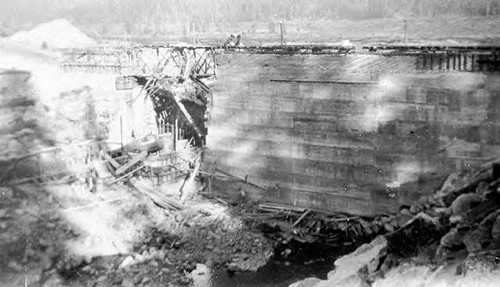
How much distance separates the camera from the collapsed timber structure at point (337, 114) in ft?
54.1

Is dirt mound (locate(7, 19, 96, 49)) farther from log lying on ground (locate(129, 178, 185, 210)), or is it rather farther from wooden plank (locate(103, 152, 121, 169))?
log lying on ground (locate(129, 178, 185, 210))

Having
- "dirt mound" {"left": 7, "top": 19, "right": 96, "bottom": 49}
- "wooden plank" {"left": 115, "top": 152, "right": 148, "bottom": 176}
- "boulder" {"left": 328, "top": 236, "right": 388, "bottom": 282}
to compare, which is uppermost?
"dirt mound" {"left": 7, "top": 19, "right": 96, "bottom": 49}

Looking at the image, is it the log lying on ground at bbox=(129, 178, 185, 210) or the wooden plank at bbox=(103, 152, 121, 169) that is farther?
the wooden plank at bbox=(103, 152, 121, 169)

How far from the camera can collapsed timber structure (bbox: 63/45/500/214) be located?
16.5 metres

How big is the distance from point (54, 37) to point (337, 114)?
70.6 ft

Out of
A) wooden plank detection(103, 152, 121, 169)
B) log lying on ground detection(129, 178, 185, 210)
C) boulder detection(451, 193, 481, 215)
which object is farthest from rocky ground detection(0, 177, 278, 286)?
boulder detection(451, 193, 481, 215)

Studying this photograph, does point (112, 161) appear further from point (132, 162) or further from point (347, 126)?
point (347, 126)

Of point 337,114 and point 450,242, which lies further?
point 337,114

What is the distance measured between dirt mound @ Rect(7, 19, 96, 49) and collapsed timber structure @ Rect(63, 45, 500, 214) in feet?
33.8

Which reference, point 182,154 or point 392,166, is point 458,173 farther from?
point 182,154

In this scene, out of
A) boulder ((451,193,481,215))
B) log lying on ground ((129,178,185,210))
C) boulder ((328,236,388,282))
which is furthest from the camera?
log lying on ground ((129,178,185,210))

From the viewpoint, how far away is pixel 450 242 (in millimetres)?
8906

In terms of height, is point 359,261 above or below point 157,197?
above

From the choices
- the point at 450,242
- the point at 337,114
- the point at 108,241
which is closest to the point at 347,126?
the point at 337,114
